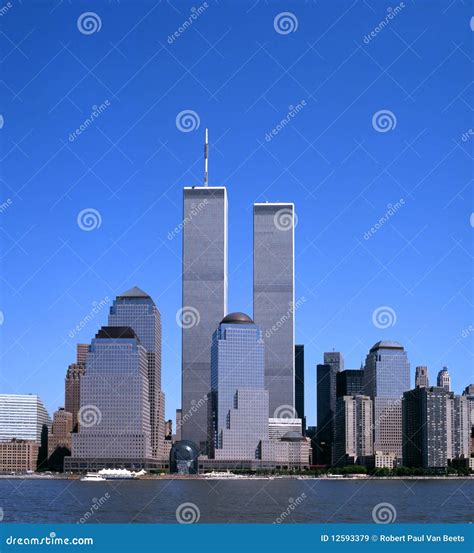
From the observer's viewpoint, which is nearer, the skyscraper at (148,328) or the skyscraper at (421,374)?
the skyscraper at (148,328)

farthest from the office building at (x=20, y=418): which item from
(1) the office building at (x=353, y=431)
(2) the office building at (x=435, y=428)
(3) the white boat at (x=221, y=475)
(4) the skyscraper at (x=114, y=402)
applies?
(2) the office building at (x=435, y=428)

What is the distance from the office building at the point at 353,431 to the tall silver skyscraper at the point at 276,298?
31.3 ft

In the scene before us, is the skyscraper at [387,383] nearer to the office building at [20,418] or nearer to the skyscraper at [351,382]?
the skyscraper at [351,382]

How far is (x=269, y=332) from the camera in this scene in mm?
120375

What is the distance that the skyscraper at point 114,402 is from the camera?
99.8 m

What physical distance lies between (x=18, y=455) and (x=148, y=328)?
65.4ft

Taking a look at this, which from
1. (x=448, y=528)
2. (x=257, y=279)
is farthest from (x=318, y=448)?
(x=448, y=528)

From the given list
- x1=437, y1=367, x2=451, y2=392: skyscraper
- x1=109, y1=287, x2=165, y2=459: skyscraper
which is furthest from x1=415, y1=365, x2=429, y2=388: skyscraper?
x1=109, y1=287, x2=165, y2=459: skyscraper

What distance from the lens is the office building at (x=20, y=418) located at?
10888cm


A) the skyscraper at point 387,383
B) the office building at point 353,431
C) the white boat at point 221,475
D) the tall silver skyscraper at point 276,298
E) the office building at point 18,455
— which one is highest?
the tall silver skyscraper at point 276,298
